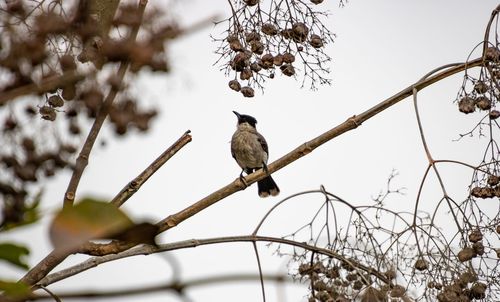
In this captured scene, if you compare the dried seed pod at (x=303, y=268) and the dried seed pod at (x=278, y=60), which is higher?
the dried seed pod at (x=278, y=60)

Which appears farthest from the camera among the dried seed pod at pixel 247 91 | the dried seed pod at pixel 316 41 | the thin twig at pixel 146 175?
the dried seed pod at pixel 247 91

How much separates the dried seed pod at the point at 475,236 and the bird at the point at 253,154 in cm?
486

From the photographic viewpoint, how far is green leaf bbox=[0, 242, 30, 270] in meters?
0.63

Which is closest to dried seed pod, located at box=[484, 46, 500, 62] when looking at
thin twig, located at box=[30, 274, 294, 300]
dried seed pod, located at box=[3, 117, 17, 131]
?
dried seed pod, located at box=[3, 117, 17, 131]

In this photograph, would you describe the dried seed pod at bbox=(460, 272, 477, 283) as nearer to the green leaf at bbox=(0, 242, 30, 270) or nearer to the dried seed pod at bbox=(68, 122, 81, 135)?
the dried seed pod at bbox=(68, 122, 81, 135)

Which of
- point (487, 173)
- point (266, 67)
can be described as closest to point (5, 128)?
point (266, 67)

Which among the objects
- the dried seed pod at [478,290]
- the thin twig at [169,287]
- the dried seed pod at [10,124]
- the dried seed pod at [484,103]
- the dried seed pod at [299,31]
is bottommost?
the thin twig at [169,287]

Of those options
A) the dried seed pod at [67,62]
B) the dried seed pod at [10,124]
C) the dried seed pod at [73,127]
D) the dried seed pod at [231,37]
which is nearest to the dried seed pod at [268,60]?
the dried seed pod at [231,37]

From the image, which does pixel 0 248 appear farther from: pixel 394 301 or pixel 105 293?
pixel 394 301

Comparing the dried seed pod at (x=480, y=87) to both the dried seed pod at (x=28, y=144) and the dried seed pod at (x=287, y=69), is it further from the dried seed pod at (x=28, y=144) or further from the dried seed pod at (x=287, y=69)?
the dried seed pod at (x=28, y=144)

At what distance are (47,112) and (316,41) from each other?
1805 millimetres

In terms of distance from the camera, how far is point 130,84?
1.39m

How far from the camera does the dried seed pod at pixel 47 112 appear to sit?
2.28m

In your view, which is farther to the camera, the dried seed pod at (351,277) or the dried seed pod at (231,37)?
the dried seed pod at (231,37)
